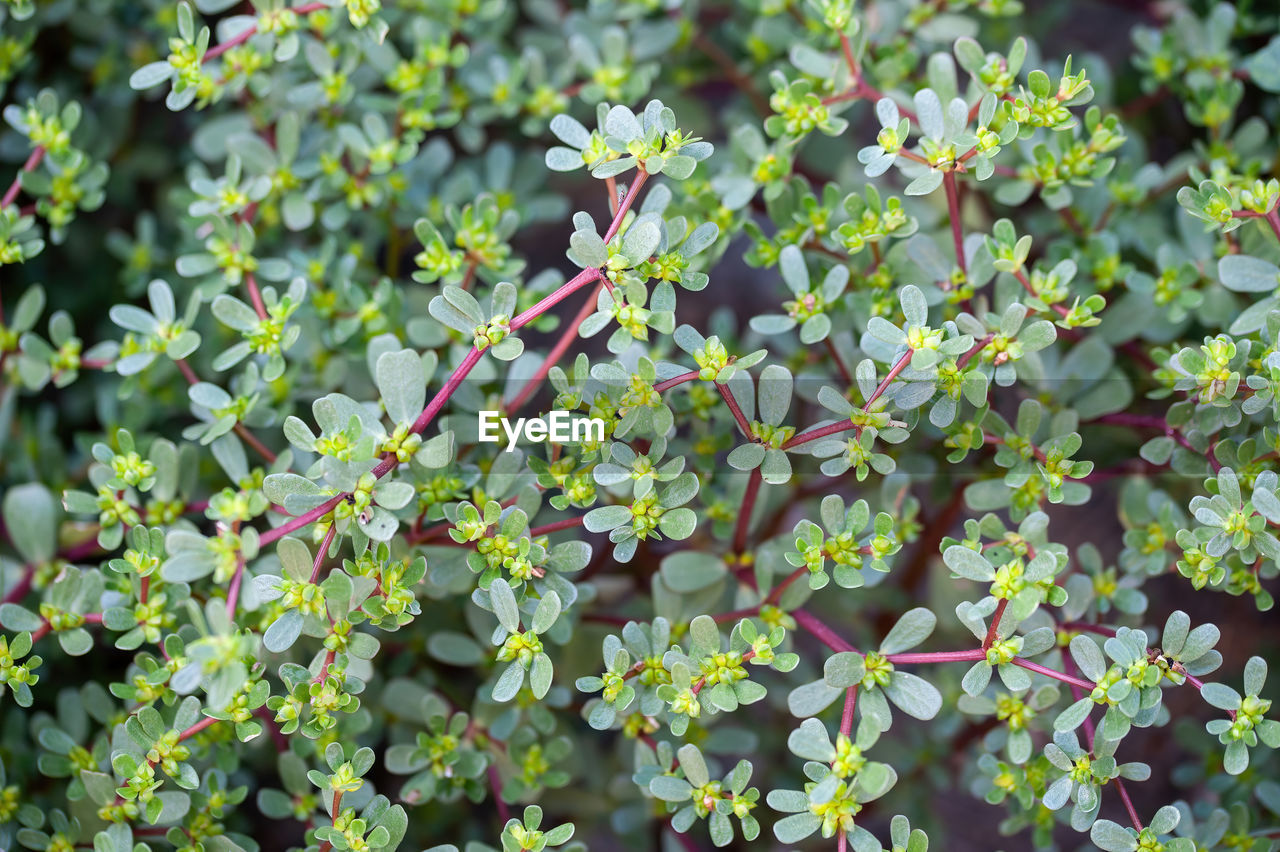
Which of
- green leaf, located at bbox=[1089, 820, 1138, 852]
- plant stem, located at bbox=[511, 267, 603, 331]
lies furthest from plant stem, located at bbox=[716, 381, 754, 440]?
green leaf, located at bbox=[1089, 820, 1138, 852]

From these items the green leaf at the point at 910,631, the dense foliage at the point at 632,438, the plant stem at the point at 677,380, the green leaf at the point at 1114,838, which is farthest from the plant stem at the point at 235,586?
the green leaf at the point at 1114,838

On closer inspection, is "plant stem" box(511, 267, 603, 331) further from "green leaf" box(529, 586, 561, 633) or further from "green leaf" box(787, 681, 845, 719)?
"green leaf" box(787, 681, 845, 719)

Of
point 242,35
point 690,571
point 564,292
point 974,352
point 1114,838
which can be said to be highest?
point 242,35

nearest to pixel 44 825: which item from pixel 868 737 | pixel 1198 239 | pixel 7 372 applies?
pixel 7 372

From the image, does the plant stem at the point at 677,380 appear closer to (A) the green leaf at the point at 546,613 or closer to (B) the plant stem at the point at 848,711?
(A) the green leaf at the point at 546,613

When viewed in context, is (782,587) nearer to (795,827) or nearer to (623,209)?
(795,827)

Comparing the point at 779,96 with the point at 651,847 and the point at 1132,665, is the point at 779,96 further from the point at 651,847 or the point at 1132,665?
the point at 651,847

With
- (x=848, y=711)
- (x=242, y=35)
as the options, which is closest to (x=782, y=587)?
(x=848, y=711)

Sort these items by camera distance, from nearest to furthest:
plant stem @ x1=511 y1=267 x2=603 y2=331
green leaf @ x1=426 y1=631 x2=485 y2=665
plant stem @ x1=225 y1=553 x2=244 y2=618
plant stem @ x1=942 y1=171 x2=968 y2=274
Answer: plant stem @ x1=225 y1=553 x2=244 y2=618, plant stem @ x1=511 y1=267 x2=603 y2=331, plant stem @ x1=942 y1=171 x2=968 y2=274, green leaf @ x1=426 y1=631 x2=485 y2=665
